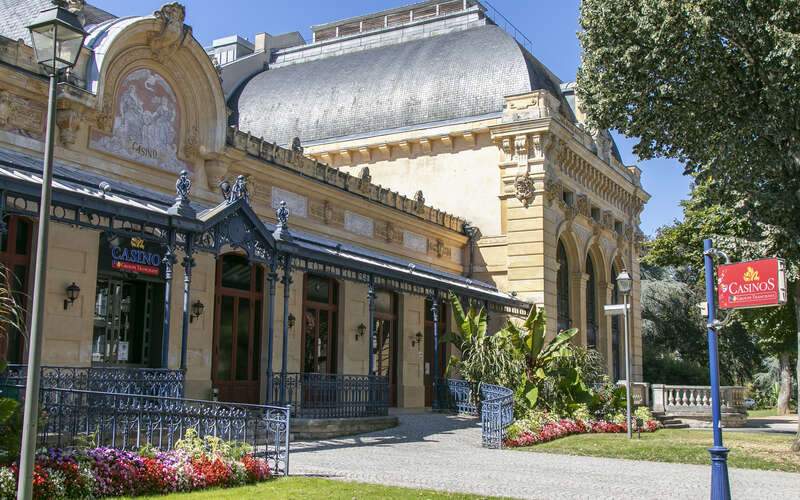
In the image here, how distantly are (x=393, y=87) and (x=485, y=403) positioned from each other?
1736 cm

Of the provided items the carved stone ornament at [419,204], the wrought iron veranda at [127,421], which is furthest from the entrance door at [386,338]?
the wrought iron veranda at [127,421]

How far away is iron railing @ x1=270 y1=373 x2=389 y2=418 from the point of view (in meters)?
15.5

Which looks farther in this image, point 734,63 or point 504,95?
point 504,95

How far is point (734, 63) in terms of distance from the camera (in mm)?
16297

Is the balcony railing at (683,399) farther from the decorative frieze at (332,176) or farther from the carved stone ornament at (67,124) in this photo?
the carved stone ornament at (67,124)

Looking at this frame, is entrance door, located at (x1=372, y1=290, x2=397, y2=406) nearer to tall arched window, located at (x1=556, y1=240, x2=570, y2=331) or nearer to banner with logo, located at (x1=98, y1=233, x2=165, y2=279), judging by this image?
tall arched window, located at (x1=556, y1=240, x2=570, y2=331)

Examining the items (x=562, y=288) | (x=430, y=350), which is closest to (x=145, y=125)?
(x=430, y=350)

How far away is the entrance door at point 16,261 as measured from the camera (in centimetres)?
1330

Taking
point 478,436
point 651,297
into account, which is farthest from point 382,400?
→ point 651,297

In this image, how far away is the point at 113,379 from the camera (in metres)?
12.0

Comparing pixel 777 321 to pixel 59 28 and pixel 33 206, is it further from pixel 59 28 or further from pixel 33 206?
pixel 59 28

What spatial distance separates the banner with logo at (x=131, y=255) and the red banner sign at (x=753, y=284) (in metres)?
9.27

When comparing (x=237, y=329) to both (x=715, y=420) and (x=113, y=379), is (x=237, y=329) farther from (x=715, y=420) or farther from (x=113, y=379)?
(x=715, y=420)

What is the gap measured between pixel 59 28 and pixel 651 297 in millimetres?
40521
